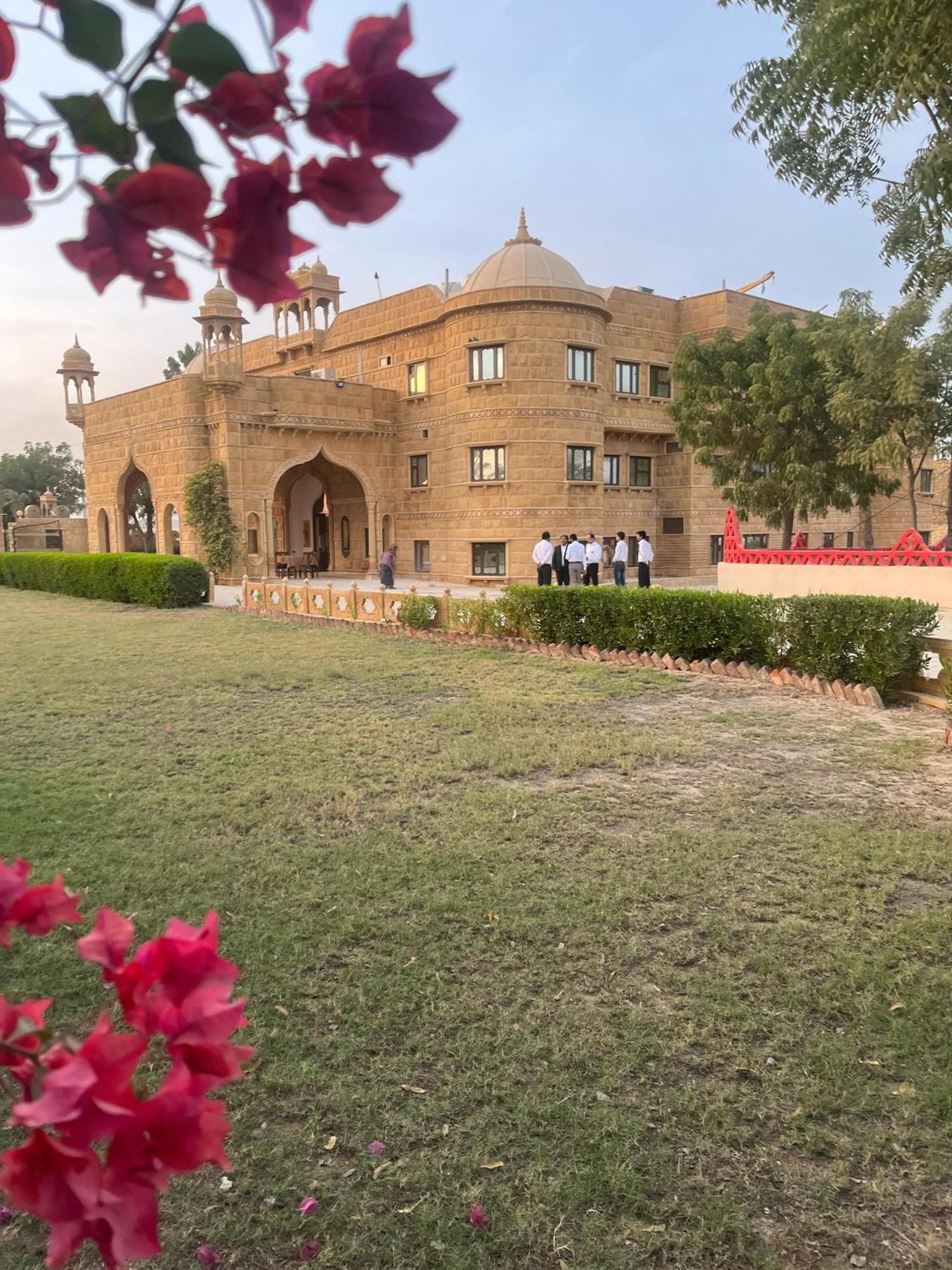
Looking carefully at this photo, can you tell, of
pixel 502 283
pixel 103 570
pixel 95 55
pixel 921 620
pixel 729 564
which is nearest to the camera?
pixel 95 55

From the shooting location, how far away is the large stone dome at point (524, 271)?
24.9 metres

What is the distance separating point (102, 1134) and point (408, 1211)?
2.03 m

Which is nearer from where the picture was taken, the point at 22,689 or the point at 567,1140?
the point at 567,1140

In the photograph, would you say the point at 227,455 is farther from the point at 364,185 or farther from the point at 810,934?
the point at 364,185

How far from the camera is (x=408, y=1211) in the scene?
2.36 metres

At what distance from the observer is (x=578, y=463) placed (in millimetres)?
25328

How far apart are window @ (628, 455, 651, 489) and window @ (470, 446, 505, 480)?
17.9ft

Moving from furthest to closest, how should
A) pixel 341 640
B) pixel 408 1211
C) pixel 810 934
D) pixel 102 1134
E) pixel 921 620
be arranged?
pixel 341 640
pixel 921 620
pixel 810 934
pixel 408 1211
pixel 102 1134

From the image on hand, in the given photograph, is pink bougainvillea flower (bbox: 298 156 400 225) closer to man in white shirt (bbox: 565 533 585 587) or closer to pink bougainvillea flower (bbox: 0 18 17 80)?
pink bougainvillea flower (bbox: 0 18 17 80)

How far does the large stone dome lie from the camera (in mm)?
24923

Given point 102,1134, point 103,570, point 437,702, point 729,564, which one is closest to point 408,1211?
point 102,1134

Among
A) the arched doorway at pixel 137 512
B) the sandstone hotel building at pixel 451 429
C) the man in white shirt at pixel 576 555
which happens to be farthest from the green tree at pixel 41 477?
the man in white shirt at pixel 576 555

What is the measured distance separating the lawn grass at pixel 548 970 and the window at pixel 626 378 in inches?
858

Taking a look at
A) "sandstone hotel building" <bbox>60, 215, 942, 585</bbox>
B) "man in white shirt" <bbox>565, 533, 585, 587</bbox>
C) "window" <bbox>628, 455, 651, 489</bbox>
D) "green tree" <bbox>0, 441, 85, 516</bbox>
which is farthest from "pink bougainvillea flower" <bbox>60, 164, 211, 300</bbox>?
"green tree" <bbox>0, 441, 85, 516</bbox>
